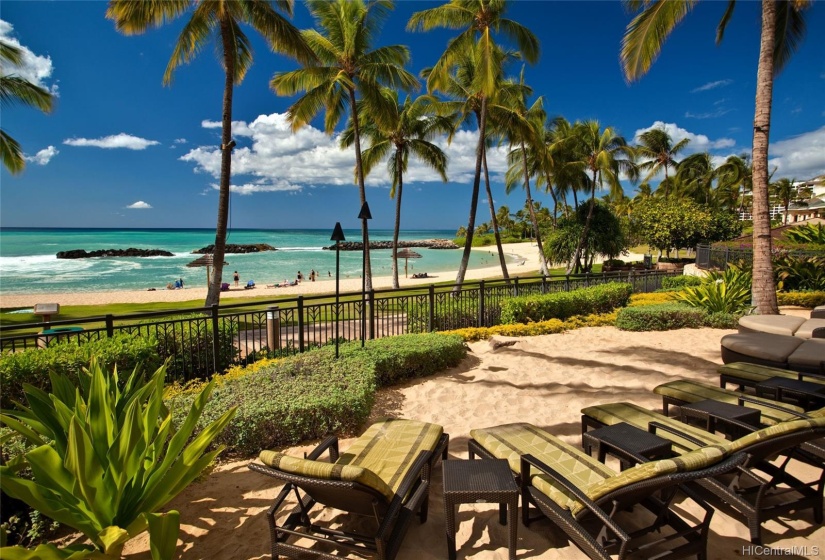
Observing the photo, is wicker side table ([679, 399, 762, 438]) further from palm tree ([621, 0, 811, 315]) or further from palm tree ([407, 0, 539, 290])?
palm tree ([407, 0, 539, 290])

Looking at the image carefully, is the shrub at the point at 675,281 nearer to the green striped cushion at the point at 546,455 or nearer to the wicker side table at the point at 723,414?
the wicker side table at the point at 723,414

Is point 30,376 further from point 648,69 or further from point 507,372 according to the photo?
point 648,69

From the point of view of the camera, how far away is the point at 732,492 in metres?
2.56

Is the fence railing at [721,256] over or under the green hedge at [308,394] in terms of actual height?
over

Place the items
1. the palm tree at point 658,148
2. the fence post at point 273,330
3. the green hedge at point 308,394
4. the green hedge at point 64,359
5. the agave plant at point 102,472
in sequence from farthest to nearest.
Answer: the palm tree at point 658,148 < the fence post at point 273,330 < the green hedge at point 64,359 < the green hedge at point 308,394 < the agave plant at point 102,472

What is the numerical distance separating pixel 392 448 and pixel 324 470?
112 centimetres

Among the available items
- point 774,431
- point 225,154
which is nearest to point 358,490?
point 774,431

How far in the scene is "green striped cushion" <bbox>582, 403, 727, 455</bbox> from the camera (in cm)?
305

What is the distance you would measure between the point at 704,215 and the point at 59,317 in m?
36.0

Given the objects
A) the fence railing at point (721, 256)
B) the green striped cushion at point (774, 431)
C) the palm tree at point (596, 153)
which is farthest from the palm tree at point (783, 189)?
the green striped cushion at point (774, 431)

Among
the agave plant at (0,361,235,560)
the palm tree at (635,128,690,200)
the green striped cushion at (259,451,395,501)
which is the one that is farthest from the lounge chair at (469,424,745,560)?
the palm tree at (635,128,690,200)

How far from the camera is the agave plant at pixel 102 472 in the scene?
6.27 ft

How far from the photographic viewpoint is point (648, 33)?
930 centimetres

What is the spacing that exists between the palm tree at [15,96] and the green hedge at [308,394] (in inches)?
714
